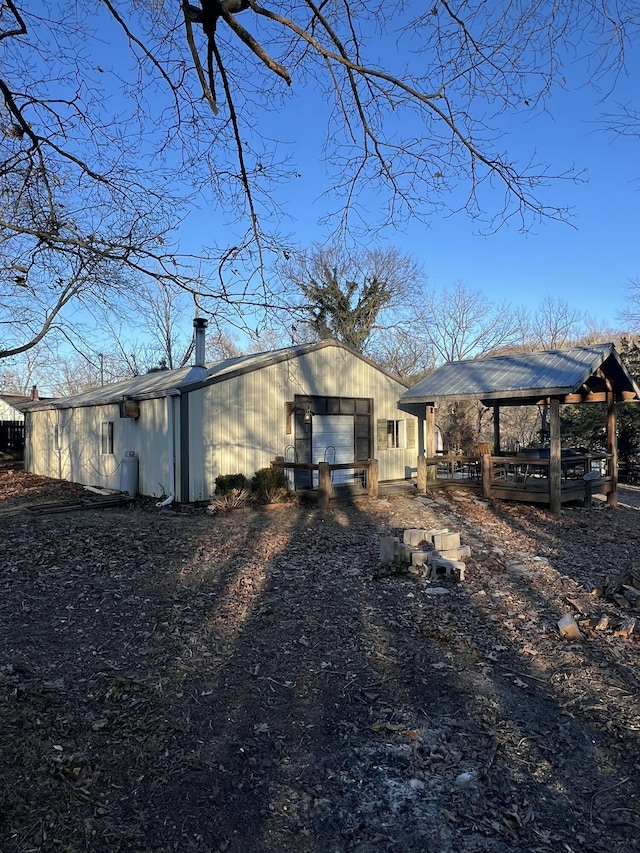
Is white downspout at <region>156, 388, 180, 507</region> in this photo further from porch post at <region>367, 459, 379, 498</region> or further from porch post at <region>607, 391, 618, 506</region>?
porch post at <region>607, 391, 618, 506</region>

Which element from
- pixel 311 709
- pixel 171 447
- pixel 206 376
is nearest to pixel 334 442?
pixel 206 376

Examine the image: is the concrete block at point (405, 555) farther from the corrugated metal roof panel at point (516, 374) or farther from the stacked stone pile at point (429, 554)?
the corrugated metal roof panel at point (516, 374)

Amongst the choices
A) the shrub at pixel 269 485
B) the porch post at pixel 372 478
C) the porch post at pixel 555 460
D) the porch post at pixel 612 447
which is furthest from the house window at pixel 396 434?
the porch post at pixel 612 447

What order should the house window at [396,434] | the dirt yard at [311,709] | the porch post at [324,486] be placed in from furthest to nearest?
the house window at [396,434] → the porch post at [324,486] → the dirt yard at [311,709]

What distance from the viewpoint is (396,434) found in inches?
625

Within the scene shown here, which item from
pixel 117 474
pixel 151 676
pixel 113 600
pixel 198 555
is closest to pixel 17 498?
pixel 117 474

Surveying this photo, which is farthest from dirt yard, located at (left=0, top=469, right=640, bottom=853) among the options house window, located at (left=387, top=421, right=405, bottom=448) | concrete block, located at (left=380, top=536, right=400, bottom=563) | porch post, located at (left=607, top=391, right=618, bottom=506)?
house window, located at (left=387, top=421, right=405, bottom=448)

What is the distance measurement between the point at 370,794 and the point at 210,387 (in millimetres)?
9764

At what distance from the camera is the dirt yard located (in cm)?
238

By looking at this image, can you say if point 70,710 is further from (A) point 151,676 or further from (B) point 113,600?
(B) point 113,600

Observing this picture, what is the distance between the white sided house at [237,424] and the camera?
11492 millimetres

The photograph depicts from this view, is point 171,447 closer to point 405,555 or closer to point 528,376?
point 405,555

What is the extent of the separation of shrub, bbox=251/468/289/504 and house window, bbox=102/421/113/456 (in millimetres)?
4531

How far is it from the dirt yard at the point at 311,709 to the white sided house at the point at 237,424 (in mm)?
4827
